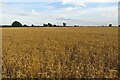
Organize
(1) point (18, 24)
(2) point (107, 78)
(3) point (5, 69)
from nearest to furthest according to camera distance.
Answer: (2) point (107, 78) < (3) point (5, 69) < (1) point (18, 24)

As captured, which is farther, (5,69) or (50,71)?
(5,69)

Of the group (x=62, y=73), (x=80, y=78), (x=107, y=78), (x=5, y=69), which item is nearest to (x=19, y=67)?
(x=5, y=69)

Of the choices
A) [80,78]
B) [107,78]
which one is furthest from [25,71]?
[107,78]

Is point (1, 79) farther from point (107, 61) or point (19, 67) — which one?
point (107, 61)

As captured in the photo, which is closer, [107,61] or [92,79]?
[92,79]

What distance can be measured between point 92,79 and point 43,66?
5.38 ft

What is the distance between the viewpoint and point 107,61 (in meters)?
7.58

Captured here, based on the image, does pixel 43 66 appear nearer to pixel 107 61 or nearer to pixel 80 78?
pixel 80 78

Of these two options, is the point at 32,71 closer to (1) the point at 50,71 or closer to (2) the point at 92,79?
(1) the point at 50,71

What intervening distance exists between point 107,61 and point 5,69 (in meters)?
3.13

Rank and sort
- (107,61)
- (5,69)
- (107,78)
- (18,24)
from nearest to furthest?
1. (107,78)
2. (5,69)
3. (107,61)
4. (18,24)

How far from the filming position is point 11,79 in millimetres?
5832

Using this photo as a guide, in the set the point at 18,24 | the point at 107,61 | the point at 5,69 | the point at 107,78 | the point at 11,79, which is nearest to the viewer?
the point at 107,78

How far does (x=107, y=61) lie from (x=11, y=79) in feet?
10.4
